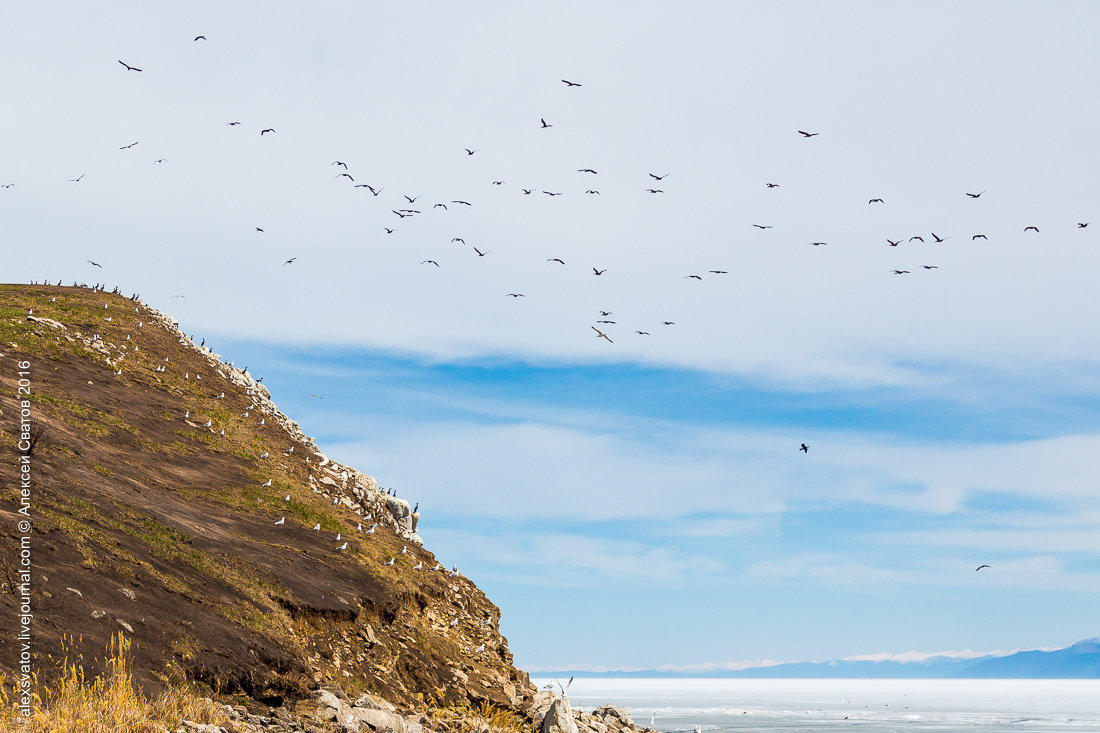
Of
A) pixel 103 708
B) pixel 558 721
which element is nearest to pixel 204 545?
pixel 103 708

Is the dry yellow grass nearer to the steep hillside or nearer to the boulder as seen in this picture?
the steep hillside

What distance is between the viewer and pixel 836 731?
8881 centimetres

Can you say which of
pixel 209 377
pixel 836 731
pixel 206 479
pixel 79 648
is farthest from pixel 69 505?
pixel 836 731

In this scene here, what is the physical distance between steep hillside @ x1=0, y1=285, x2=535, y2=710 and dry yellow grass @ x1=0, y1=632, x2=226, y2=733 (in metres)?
0.86

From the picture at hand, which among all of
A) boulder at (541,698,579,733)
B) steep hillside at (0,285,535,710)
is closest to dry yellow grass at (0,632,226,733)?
steep hillside at (0,285,535,710)

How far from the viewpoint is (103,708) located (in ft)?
40.6

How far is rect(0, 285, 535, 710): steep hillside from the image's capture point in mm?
17047

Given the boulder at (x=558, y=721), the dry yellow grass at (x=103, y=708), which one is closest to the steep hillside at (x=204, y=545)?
the dry yellow grass at (x=103, y=708)

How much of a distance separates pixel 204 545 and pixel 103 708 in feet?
34.6

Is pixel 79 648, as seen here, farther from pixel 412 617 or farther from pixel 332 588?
pixel 412 617

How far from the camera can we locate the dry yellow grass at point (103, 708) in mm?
11656

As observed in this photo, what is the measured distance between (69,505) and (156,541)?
2.19 metres

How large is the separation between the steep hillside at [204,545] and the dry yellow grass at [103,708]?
86 centimetres

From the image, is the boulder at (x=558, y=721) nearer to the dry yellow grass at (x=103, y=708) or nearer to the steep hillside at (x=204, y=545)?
the steep hillside at (x=204, y=545)
